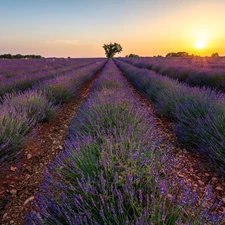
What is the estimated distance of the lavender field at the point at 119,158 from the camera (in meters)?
1.29

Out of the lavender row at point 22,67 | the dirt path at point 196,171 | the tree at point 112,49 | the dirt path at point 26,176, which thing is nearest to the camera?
the dirt path at point 26,176

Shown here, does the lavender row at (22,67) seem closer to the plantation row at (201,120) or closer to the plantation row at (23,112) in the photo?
the plantation row at (23,112)

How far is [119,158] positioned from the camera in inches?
71.0

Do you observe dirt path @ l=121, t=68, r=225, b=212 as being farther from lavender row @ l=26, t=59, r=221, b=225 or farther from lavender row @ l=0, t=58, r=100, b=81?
lavender row @ l=0, t=58, r=100, b=81

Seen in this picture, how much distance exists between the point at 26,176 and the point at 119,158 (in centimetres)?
148

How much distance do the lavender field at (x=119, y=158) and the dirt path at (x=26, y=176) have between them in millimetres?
120

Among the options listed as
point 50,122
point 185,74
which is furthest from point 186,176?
point 185,74

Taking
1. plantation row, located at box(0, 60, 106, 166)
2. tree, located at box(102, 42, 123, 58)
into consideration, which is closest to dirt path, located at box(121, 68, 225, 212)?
plantation row, located at box(0, 60, 106, 166)

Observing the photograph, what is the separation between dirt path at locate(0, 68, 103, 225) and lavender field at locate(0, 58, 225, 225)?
0.40 feet

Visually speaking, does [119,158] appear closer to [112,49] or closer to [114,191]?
[114,191]

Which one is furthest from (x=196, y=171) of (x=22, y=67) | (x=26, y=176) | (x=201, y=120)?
(x=22, y=67)

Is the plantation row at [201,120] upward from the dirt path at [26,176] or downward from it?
upward


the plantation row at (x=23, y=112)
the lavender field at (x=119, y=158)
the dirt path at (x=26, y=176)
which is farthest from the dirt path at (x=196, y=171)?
the plantation row at (x=23, y=112)

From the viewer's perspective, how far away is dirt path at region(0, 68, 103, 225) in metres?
2.06
